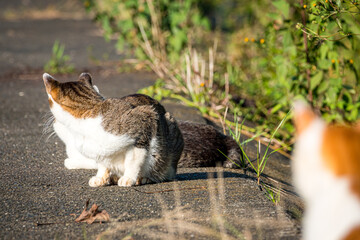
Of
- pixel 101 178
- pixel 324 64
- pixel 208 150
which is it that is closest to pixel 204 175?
pixel 208 150

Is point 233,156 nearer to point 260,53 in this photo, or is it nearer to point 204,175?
point 204,175

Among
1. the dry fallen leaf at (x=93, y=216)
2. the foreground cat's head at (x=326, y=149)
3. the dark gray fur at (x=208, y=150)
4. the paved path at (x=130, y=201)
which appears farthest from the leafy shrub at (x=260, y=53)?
the foreground cat's head at (x=326, y=149)

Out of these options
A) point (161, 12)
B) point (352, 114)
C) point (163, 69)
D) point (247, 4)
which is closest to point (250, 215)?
point (352, 114)

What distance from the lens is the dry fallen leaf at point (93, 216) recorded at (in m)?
2.58

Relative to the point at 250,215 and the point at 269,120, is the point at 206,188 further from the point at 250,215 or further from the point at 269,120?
the point at 269,120

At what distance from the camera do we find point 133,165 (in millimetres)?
3119

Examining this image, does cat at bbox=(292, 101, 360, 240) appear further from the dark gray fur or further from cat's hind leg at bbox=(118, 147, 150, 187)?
the dark gray fur

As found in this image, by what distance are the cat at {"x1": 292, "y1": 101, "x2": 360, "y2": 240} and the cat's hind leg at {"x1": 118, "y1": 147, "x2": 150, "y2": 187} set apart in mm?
1714

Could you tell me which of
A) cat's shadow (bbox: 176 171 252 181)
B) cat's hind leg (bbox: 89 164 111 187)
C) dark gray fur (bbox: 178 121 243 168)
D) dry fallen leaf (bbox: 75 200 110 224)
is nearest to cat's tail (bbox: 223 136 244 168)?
dark gray fur (bbox: 178 121 243 168)

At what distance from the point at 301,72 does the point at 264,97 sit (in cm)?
119

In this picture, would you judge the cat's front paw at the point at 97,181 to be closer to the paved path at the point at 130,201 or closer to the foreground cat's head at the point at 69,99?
the paved path at the point at 130,201

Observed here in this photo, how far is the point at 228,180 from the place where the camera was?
11.0ft

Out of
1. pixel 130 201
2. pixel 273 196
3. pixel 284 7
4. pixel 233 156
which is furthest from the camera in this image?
pixel 284 7

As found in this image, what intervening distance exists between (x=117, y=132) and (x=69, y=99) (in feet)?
1.31
